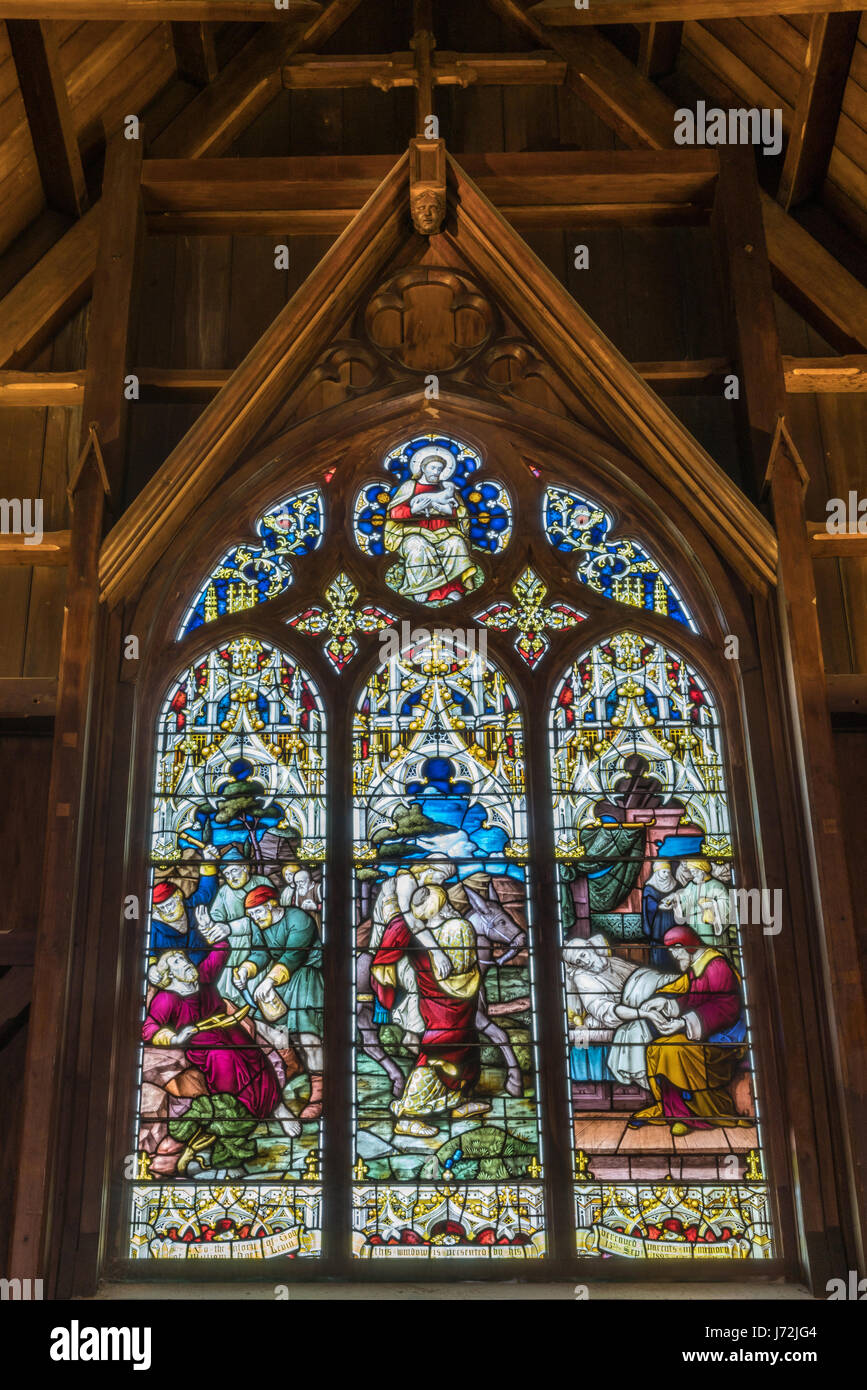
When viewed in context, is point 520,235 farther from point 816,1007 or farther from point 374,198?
point 816,1007

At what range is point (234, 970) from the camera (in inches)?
262

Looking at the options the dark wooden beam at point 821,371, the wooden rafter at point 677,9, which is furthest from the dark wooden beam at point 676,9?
the dark wooden beam at point 821,371

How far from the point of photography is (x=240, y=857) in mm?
6887

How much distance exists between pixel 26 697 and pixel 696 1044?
2938 millimetres

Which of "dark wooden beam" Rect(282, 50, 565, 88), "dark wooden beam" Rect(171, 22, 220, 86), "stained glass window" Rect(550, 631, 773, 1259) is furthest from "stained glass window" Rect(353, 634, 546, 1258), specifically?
"dark wooden beam" Rect(171, 22, 220, 86)

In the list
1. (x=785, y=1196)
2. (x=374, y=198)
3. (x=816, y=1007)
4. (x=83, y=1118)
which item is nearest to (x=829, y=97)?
(x=374, y=198)

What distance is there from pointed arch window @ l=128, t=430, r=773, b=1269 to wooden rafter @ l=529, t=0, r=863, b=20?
1955 millimetres

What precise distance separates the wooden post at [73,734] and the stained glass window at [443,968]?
3.77 ft

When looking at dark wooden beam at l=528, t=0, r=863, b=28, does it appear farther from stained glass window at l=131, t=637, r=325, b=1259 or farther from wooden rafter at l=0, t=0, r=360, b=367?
stained glass window at l=131, t=637, r=325, b=1259

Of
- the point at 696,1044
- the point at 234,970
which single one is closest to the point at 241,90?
the point at 234,970

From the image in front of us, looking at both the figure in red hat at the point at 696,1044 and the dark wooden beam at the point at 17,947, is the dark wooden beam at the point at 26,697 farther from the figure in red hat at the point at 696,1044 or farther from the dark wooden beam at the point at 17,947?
the figure in red hat at the point at 696,1044

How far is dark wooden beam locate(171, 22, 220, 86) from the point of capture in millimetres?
8219

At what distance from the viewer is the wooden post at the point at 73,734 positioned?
5.77 metres

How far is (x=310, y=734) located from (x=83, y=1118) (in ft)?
5.87
